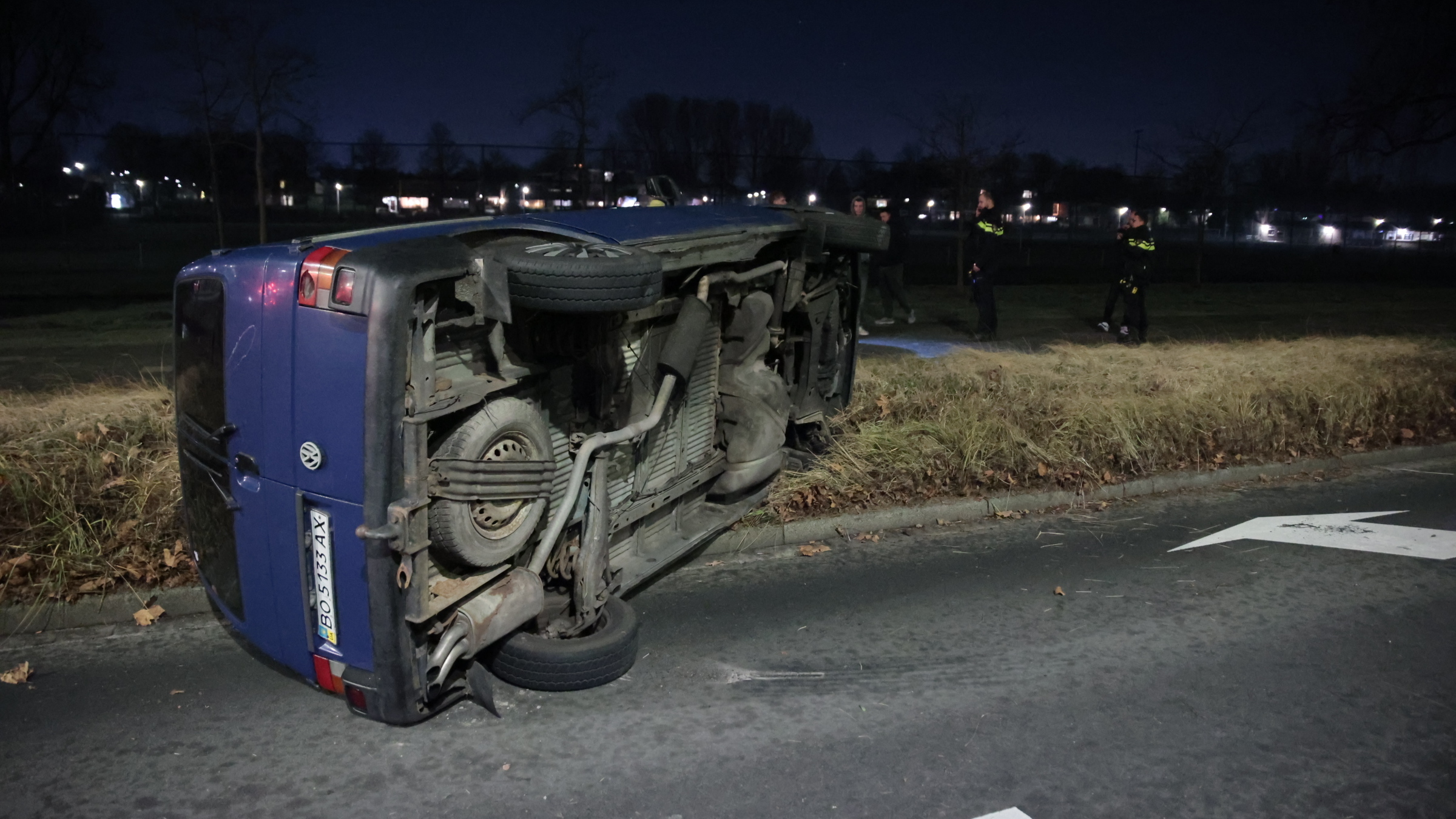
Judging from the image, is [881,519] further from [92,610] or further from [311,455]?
[92,610]

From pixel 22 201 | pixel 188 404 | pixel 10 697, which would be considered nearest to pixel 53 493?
pixel 10 697

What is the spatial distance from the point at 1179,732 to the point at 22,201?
24.6m

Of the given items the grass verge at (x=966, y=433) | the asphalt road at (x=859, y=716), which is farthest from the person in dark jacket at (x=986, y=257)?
the asphalt road at (x=859, y=716)

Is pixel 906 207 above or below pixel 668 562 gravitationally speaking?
above

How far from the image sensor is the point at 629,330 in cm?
493

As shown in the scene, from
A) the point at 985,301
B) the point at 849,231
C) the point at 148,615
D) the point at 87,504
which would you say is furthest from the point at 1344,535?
the point at 87,504

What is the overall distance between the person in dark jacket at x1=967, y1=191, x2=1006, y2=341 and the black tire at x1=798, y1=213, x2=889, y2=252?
5.98 meters

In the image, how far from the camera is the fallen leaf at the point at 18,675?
4445 millimetres

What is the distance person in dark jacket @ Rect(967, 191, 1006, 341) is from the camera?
13.0m

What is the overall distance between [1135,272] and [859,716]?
417 inches

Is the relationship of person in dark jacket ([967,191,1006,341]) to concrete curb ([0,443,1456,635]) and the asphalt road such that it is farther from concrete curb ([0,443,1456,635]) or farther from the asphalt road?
the asphalt road

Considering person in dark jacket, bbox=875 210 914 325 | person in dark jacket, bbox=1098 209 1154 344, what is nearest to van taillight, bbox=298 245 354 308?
person in dark jacket, bbox=875 210 914 325

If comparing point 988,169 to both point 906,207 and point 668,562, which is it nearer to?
point 906,207

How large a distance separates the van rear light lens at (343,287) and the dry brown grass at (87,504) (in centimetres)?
270
